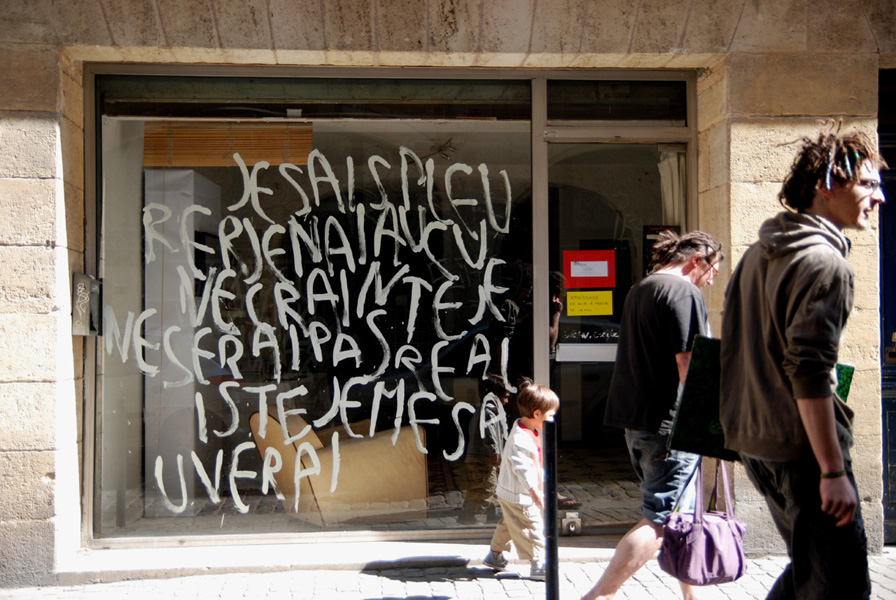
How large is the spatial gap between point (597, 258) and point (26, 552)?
12.1ft

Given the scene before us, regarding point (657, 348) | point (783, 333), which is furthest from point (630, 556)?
point (783, 333)

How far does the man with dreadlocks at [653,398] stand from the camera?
11.5 feet

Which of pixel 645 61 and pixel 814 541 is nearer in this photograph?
pixel 814 541

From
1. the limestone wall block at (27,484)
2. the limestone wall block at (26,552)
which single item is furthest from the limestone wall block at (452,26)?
the limestone wall block at (26,552)

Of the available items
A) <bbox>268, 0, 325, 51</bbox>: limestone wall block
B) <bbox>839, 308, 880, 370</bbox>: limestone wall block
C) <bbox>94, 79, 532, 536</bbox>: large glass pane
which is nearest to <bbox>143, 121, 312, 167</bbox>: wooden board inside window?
<bbox>94, 79, 532, 536</bbox>: large glass pane

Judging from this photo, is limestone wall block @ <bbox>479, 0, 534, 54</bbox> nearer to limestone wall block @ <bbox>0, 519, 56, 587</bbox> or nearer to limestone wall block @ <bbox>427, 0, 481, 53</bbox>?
limestone wall block @ <bbox>427, 0, 481, 53</bbox>

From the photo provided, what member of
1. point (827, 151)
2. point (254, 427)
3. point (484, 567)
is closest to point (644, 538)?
point (484, 567)

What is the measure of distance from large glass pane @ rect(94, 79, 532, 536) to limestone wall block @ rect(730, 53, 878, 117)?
133 cm

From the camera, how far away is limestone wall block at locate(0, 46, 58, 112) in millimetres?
4457

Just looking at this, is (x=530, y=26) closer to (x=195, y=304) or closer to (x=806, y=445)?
(x=195, y=304)

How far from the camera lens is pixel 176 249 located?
16.5 ft

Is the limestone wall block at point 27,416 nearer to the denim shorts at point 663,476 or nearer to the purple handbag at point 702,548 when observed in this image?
the denim shorts at point 663,476

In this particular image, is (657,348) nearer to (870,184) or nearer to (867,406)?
(870,184)

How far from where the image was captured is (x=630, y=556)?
137 inches
